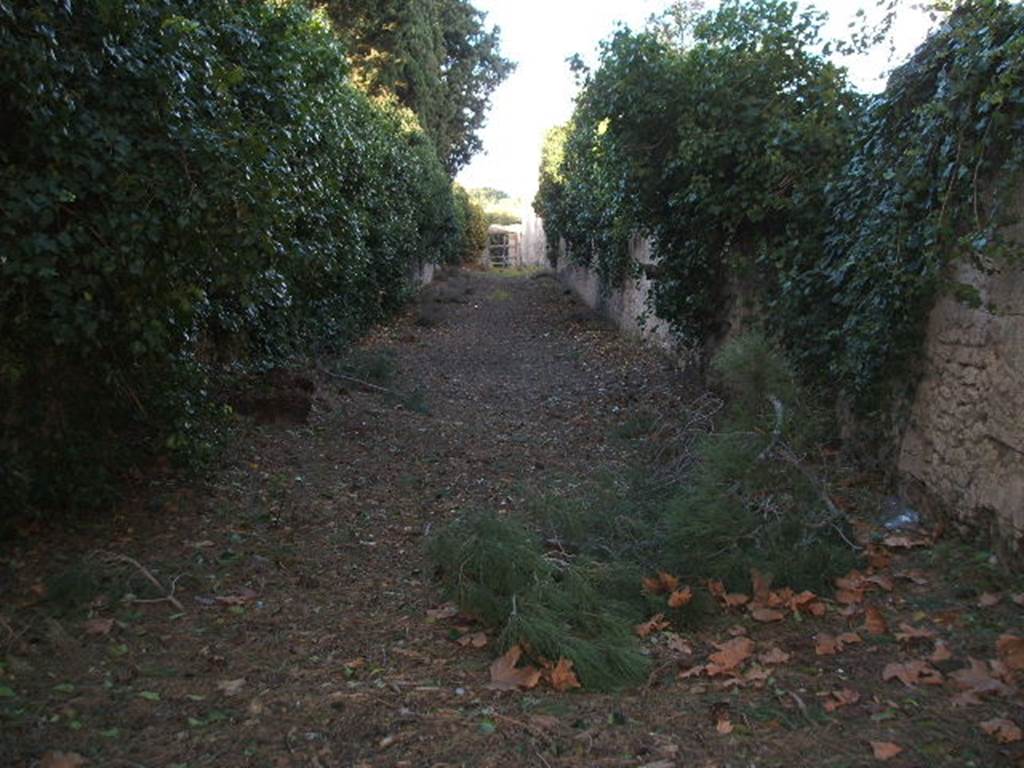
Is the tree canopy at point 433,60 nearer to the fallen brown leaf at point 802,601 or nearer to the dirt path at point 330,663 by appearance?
the dirt path at point 330,663

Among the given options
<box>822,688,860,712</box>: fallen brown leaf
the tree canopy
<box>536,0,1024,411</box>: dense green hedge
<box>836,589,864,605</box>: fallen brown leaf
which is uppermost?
the tree canopy

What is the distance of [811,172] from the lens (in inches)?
262

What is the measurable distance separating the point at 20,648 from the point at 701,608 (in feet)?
9.21

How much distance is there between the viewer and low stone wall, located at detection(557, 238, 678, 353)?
1155cm

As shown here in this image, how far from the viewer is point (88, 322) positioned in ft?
11.7

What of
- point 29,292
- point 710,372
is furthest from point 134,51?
point 710,372

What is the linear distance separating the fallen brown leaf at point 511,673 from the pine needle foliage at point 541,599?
0.23ft

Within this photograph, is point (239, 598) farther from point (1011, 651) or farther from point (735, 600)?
point (1011, 651)

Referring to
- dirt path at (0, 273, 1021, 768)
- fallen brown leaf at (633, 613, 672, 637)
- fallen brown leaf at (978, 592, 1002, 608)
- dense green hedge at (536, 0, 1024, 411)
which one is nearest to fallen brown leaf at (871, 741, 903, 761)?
dirt path at (0, 273, 1021, 768)

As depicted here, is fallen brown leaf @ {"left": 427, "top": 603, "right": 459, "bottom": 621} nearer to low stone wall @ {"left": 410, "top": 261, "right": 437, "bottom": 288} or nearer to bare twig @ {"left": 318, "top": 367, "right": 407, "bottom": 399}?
bare twig @ {"left": 318, "top": 367, "right": 407, "bottom": 399}

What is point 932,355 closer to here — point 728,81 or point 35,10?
point 728,81

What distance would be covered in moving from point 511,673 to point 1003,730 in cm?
167

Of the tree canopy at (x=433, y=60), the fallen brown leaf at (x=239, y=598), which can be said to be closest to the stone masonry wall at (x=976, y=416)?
the fallen brown leaf at (x=239, y=598)

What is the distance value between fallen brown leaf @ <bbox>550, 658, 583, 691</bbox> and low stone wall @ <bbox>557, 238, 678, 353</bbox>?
24.6ft
